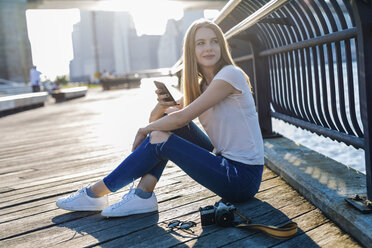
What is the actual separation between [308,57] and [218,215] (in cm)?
142

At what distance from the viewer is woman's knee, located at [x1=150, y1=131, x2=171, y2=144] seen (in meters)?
2.49

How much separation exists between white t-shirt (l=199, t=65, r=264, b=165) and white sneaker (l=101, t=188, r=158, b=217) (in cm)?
54

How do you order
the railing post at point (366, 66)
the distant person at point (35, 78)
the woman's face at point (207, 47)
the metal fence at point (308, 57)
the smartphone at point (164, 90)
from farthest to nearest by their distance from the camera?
the distant person at point (35, 78)
the smartphone at point (164, 90)
the woman's face at point (207, 47)
the metal fence at point (308, 57)
the railing post at point (366, 66)

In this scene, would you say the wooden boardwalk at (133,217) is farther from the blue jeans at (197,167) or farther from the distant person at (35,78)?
the distant person at (35,78)

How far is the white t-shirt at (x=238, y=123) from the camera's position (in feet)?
8.25

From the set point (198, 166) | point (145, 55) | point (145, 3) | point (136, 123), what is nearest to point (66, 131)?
point (136, 123)

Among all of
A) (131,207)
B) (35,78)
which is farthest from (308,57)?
(35,78)

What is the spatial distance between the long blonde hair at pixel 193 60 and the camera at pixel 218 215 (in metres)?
0.81

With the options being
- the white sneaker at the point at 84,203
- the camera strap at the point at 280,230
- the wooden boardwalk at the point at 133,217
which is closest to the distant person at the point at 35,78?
the wooden boardwalk at the point at 133,217

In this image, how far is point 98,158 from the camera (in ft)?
14.8

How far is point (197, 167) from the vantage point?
2449mm

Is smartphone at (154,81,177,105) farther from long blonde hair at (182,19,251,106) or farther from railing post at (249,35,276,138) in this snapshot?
railing post at (249,35,276,138)

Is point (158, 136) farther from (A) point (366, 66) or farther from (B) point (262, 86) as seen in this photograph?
(B) point (262, 86)

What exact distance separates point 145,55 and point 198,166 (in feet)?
535
